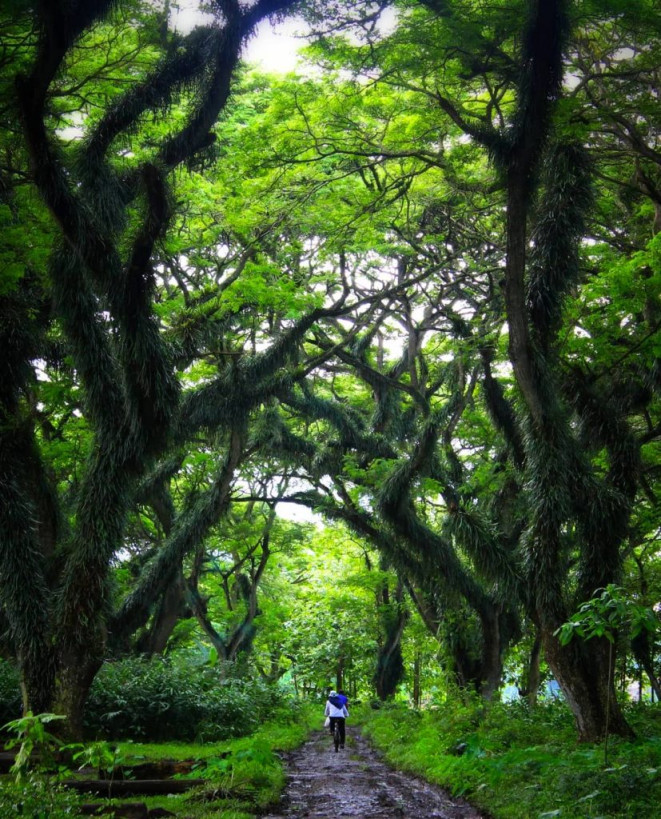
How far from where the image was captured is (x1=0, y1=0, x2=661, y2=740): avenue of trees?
911cm

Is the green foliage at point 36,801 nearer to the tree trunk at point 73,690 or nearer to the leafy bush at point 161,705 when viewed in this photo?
the tree trunk at point 73,690

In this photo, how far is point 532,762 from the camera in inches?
332

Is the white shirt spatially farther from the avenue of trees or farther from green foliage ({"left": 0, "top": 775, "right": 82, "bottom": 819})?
green foliage ({"left": 0, "top": 775, "right": 82, "bottom": 819})

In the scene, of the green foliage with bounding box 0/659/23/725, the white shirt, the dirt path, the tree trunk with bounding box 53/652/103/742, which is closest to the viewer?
the dirt path

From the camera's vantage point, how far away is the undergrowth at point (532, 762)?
6.38 m

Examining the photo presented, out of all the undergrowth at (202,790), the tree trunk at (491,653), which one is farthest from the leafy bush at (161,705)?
the tree trunk at (491,653)

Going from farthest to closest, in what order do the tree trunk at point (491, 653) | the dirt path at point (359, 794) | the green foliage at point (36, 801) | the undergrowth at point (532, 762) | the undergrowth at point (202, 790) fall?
the tree trunk at point (491, 653), the dirt path at point (359, 794), the undergrowth at point (532, 762), the undergrowth at point (202, 790), the green foliage at point (36, 801)

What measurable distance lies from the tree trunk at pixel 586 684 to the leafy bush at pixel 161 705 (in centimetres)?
728

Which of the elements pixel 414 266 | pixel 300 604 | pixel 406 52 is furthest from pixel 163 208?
pixel 300 604

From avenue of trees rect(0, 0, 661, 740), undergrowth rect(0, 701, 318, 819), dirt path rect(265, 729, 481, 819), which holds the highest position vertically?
avenue of trees rect(0, 0, 661, 740)

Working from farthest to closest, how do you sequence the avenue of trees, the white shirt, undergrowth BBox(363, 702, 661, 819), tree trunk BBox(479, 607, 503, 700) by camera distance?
the white shirt < tree trunk BBox(479, 607, 503, 700) < the avenue of trees < undergrowth BBox(363, 702, 661, 819)

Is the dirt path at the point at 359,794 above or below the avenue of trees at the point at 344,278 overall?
below

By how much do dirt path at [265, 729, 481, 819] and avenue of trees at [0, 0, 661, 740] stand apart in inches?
90.8

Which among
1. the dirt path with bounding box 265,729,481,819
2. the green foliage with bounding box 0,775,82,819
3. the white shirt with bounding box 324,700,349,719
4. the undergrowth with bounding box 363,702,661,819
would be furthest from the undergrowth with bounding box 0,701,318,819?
the white shirt with bounding box 324,700,349,719
